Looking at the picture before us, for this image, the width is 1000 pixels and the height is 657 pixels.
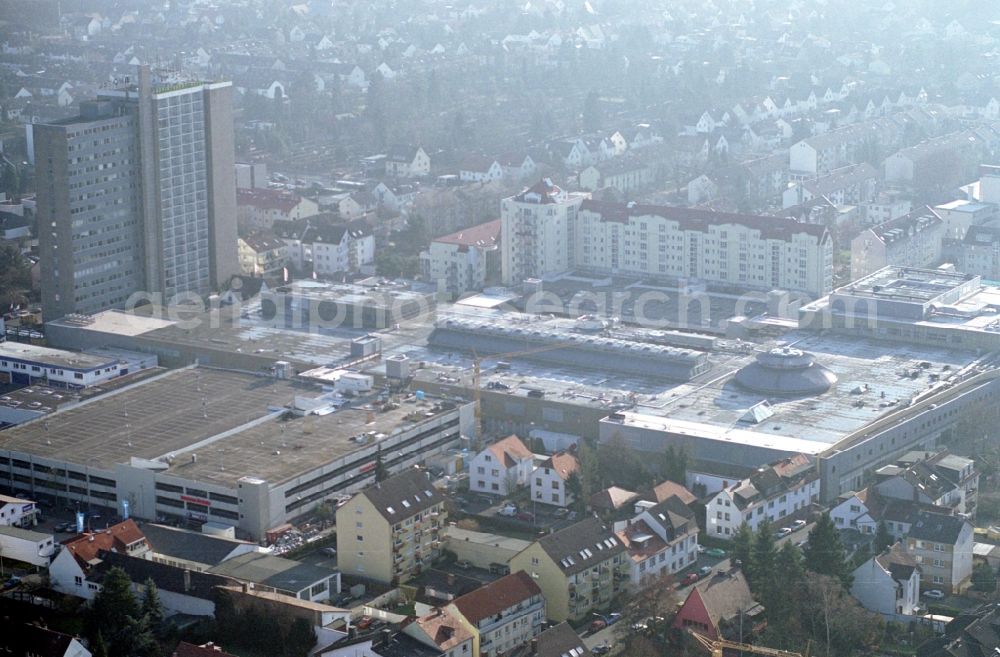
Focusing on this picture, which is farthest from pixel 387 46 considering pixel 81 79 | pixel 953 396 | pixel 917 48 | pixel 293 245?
pixel 953 396

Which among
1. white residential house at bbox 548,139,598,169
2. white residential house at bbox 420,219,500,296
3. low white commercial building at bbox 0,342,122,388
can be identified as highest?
white residential house at bbox 548,139,598,169

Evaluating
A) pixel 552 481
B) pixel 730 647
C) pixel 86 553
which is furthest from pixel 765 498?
pixel 86 553

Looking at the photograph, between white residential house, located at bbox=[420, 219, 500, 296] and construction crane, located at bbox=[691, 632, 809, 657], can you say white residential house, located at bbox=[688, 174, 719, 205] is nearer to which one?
white residential house, located at bbox=[420, 219, 500, 296]

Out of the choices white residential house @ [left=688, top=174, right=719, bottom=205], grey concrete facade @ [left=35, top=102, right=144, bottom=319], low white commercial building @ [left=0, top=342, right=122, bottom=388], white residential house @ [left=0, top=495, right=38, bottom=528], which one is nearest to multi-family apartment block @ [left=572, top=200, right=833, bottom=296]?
white residential house @ [left=688, top=174, right=719, bottom=205]

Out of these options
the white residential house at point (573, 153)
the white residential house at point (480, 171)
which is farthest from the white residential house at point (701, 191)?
the white residential house at point (480, 171)

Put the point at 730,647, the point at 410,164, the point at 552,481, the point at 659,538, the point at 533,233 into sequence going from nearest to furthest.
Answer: the point at 730,647
the point at 659,538
the point at 552,481
the point at 533,233
the point at 410,164

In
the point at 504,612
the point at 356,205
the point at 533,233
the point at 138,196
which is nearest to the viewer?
the point at 504,612

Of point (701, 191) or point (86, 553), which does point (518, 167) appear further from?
point (86, 553)

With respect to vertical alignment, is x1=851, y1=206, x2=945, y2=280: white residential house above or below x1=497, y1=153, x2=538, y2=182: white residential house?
below

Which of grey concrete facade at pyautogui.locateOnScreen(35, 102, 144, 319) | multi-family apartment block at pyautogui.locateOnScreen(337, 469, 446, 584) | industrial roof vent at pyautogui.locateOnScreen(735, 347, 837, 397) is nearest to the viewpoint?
multi-family apartment block at pyautogui.locateOnScreen(337, 469, 446, 584)
